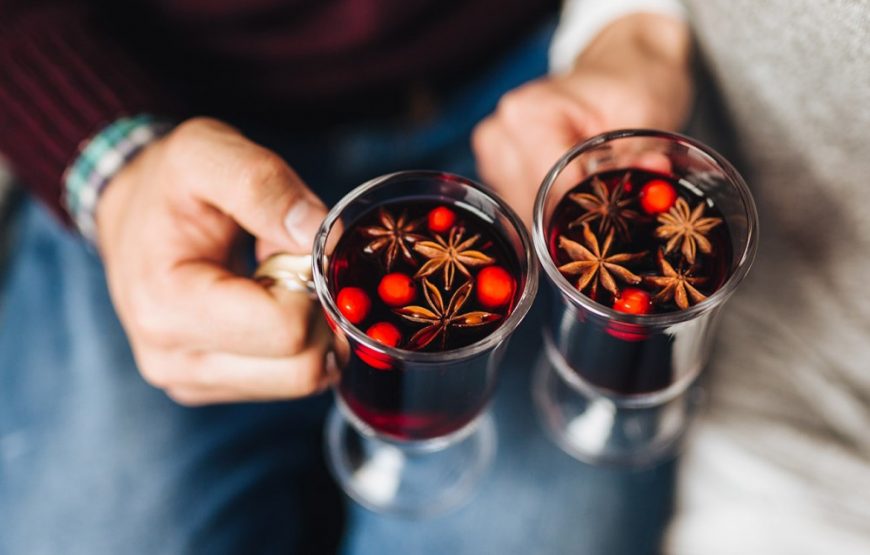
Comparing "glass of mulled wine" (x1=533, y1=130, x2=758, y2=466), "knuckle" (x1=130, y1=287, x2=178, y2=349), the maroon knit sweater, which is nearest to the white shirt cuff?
the maroon knit sweater

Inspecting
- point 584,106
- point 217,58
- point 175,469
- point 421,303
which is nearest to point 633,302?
point 421,303

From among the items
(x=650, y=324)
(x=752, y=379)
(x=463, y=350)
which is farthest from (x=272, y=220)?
(x=752, y=379)

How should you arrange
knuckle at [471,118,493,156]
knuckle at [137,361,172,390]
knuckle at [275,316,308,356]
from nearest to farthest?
knuckle at [275,316,308,356] → knuckle at [137,361,172,390] → knuckle at [471,118,493,156]

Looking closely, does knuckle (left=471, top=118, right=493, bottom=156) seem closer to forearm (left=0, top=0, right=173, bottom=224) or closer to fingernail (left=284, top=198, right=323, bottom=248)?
fingernail (left=284, top=198, right=323, bottom=248)

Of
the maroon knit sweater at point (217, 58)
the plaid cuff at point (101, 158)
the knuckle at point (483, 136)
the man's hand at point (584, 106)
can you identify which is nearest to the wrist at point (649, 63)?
the man's hand at point (584, 106)

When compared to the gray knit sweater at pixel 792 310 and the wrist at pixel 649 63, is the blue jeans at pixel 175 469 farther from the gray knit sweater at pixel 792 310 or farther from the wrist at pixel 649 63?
the wrist at pixel 649 63

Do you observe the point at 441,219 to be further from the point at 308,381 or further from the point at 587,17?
the point at 587,17
